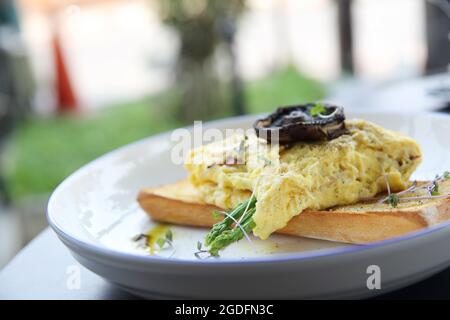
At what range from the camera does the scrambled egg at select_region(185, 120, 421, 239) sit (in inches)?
38.2

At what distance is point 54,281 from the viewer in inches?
41.7

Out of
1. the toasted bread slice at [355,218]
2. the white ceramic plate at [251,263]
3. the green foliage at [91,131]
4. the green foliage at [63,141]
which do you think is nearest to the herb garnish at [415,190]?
the toasted bread slice at [355,218]

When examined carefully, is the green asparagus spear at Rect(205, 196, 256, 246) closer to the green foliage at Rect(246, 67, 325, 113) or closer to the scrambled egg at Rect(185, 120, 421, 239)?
the scrambled egg at Rect(185, 120, 421, 239)

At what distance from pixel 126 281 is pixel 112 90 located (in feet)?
20.2

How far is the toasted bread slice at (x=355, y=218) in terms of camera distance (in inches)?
35.3

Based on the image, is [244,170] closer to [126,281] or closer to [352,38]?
[126,281]

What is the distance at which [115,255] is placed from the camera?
0.79 meters

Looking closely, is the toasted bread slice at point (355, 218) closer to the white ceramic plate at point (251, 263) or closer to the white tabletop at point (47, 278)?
the white ceramic plate at point (251, 263)

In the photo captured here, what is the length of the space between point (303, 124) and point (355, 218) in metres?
0.23

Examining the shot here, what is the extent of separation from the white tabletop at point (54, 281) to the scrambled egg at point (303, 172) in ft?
0.74

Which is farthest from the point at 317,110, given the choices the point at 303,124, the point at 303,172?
the point at 303,172

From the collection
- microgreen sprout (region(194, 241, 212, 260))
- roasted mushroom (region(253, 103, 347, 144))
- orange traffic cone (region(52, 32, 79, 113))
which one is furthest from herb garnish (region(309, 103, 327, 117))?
orange traffic cone (region(52, 32, 79, 113))

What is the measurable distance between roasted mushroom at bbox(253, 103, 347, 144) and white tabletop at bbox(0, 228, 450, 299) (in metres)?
0.35
